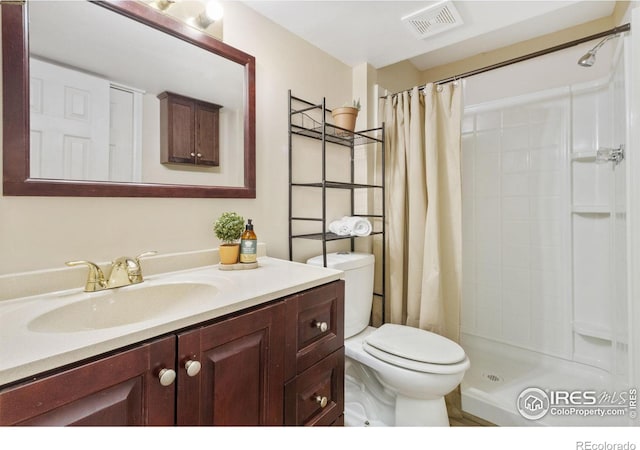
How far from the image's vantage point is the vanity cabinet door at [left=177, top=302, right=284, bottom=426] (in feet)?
2.19

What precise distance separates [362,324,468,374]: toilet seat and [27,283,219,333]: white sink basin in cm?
83

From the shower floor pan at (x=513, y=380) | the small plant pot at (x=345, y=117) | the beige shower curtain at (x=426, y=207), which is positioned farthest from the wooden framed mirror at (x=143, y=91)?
the shower floor pan at (x=513, y=380)

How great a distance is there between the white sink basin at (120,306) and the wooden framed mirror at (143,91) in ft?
1.09

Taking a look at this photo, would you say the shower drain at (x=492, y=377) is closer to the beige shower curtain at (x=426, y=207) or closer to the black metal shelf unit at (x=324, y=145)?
the beige shower curtain at (x=426, y=207)

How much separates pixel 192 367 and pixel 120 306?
388 millimetres

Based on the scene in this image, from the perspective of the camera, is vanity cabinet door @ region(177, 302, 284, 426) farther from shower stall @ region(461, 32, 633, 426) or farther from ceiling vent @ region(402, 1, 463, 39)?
ceiling vent @ region(402, 1, 463, 39)

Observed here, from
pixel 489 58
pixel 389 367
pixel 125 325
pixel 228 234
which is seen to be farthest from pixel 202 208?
pixel 489 58

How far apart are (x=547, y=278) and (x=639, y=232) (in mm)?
1102

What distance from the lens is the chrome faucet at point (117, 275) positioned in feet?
2.87

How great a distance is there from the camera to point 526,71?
201 cm

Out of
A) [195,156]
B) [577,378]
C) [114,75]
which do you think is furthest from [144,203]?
[577,378]

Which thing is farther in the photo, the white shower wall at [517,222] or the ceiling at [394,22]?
the white shower wall at [517,222]
